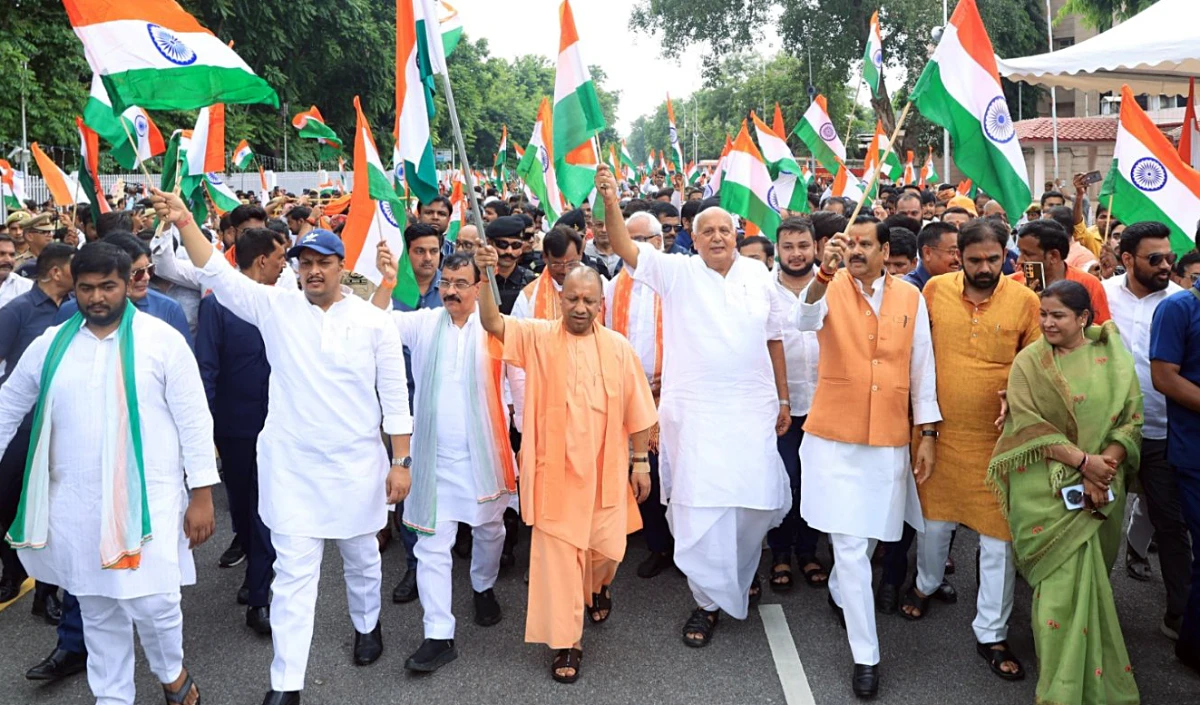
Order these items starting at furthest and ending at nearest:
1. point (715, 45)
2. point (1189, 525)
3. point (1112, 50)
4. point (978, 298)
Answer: point (715, 45) < point (1112, 50) < point (978, 298) < point (1189, 525)

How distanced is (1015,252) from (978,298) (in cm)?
331

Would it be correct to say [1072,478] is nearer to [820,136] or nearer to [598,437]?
[598,437]

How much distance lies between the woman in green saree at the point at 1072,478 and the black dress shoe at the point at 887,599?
0.97 m

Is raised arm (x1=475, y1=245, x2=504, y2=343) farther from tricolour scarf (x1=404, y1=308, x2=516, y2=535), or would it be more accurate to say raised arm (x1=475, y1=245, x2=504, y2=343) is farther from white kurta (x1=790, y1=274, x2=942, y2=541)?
white kurta (x1=790, y1=274, x2=942, y2=541)

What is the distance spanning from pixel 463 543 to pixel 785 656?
230cm

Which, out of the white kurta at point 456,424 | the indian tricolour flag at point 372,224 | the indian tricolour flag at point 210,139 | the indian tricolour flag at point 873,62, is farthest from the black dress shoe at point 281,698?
the indian tricolour flag at point 873,62

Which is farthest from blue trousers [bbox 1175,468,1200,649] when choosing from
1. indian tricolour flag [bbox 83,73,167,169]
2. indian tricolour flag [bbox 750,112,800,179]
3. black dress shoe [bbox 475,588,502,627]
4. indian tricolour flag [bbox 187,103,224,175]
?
indian tricolour flag [bbox 750,112,800,179]

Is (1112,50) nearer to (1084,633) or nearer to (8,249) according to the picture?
(1084,633)

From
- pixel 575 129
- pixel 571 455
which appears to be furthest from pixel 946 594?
pixel 575 129

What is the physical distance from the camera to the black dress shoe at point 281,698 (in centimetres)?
395

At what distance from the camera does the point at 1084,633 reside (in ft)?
12.5

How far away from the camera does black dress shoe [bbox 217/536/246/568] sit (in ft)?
18.9

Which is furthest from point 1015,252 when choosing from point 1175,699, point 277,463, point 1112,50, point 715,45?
point 715,45

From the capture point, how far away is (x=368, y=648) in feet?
14.7
